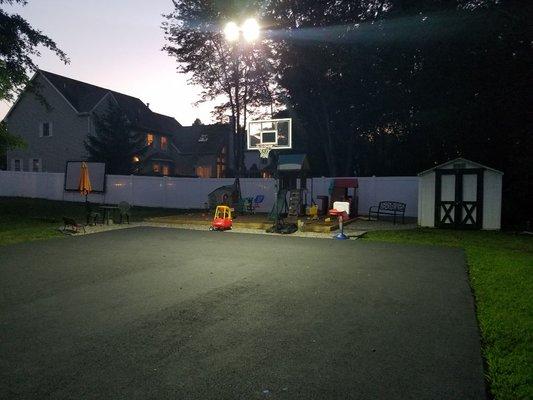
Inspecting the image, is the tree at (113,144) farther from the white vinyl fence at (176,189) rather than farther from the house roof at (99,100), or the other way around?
the house roof at (99,100)

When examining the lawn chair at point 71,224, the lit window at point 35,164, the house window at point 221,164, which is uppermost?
the house window at point 221,164

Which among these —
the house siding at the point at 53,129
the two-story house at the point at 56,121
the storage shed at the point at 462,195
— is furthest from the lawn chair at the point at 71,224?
the house siding at the point at 53,129

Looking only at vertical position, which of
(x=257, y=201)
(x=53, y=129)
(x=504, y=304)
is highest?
(x=53, y=129)

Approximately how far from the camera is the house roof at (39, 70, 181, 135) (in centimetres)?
3425

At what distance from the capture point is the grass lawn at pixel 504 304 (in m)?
3.58

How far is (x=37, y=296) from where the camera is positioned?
614cm

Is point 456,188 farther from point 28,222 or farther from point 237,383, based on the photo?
point 28,222

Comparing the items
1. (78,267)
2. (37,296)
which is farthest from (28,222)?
(37,296)

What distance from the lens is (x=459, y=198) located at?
1561cm

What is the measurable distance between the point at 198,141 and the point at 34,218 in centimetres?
3069

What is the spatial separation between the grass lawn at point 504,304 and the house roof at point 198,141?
35414 millimetres

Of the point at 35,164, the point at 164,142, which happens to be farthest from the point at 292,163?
the point at 35,164

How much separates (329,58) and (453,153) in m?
9.85

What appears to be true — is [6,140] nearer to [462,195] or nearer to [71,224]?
[71,224]
